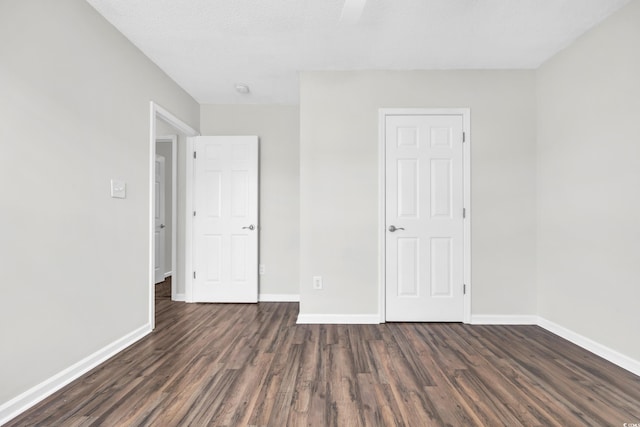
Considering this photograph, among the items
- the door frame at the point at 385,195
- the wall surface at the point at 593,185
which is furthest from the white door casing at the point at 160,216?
the wall surface at the point at 593,185

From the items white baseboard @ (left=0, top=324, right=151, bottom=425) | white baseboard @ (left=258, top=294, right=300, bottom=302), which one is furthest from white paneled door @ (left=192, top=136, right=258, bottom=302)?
white baseboard @ (left=0, top=324, right=151, bottom=425)

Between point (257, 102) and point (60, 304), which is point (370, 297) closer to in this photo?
point (60, 304)

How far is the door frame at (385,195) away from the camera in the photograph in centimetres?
322

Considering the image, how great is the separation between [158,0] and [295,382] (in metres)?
2.73

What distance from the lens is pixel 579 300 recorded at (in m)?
2.70

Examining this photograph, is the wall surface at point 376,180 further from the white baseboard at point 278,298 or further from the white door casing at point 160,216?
the white door casing at point 160,216

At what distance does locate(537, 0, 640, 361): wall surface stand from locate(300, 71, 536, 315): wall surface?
0.60 ft

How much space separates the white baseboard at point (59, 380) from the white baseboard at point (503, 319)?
10.4 ft

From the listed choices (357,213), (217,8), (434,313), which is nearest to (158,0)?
(217,8)

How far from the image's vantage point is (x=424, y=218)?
10.7 feet

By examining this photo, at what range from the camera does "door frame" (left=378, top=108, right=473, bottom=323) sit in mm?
3219

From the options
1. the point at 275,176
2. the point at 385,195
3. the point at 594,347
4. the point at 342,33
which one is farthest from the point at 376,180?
the point at 594,347

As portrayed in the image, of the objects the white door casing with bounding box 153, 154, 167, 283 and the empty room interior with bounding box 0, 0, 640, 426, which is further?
the white door casing with bounding box 153, 154, 167, 283

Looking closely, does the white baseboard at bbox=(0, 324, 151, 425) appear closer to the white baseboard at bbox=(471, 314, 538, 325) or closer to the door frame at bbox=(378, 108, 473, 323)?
the door frame at bbox=(378, 108, 473, 323)
